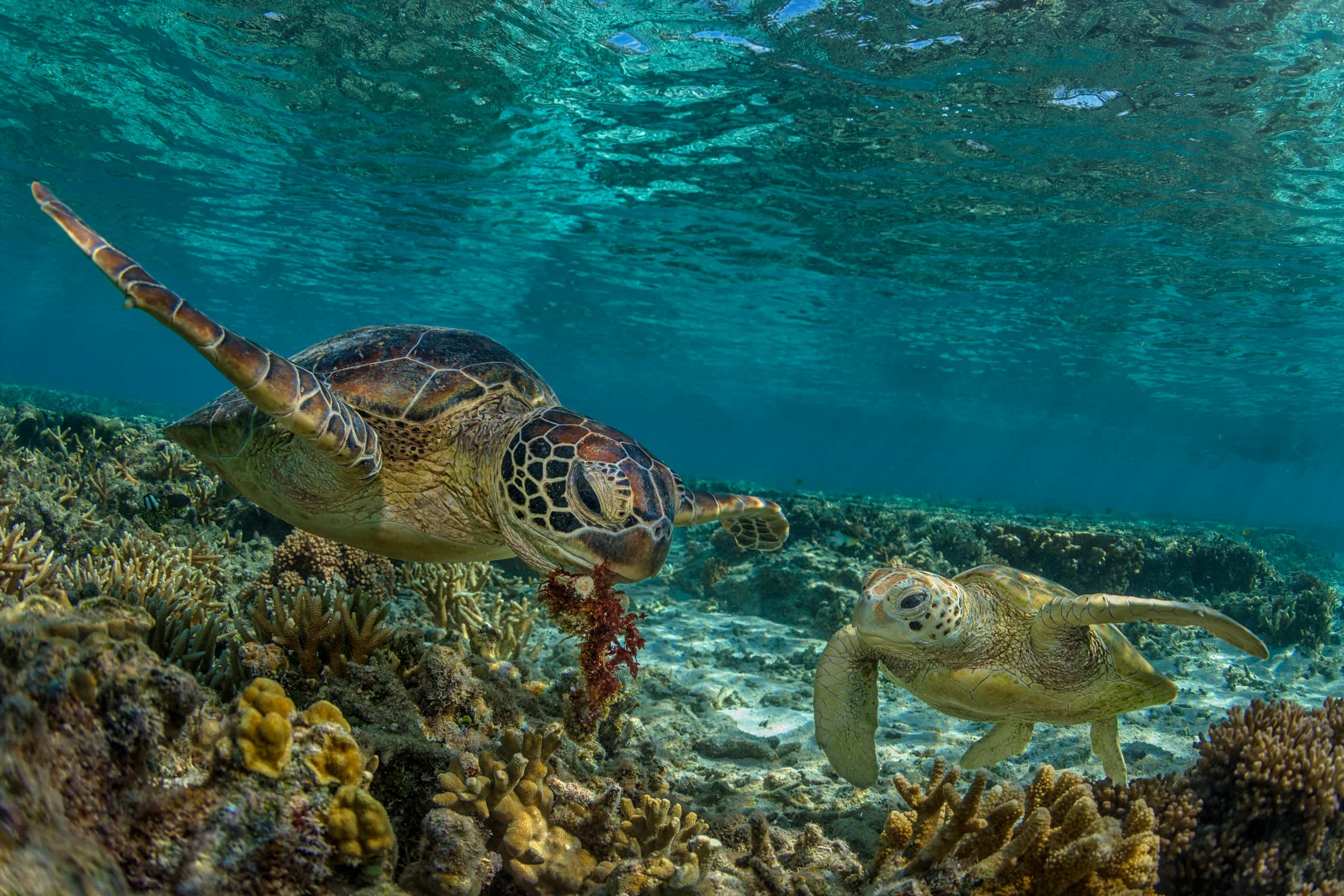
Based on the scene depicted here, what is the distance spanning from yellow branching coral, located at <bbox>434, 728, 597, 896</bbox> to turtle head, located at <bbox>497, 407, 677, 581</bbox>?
0.81 metres

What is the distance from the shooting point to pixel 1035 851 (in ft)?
6.53

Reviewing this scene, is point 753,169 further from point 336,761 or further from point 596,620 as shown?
point 336,761

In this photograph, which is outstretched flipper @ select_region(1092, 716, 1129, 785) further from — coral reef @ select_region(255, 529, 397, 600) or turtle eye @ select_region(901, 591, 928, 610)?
coral reef @ select_region(255, 529, 397, 600)

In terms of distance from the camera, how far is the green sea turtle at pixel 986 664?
3305 mm

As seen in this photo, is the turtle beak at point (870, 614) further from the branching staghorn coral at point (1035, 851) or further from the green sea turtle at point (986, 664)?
Result: the branching staghorn coral at point (1035, 851)

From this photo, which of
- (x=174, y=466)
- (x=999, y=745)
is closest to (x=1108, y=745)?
(x=999, y=745)

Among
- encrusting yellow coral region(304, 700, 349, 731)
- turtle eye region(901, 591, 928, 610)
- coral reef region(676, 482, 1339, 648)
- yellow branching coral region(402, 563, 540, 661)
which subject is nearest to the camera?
encrusting yellow coral region(304, 700, 349, 731)

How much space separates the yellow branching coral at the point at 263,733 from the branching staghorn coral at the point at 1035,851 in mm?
1852

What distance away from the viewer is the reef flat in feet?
4.25

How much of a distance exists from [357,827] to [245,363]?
1897 millimetres

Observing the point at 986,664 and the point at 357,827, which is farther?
the point at 986,664

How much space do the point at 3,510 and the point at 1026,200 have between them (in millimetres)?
16043

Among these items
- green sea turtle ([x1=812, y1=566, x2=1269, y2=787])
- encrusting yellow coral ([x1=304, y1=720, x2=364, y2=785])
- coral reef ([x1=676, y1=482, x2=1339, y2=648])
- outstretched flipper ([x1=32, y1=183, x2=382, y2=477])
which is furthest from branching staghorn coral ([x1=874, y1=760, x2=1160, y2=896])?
coral reef ([x1=676, y1=482, x2=1339, y2=648])

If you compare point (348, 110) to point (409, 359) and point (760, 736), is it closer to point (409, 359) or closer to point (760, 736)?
point (409, 359)
